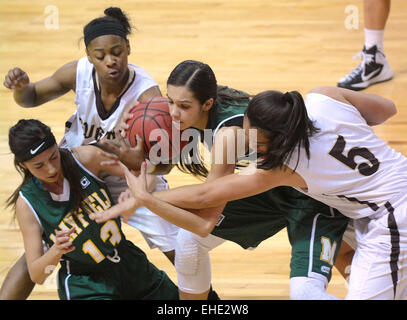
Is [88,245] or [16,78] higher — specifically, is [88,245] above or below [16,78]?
below

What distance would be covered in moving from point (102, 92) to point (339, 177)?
1280mm

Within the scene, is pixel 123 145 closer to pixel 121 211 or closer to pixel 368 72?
pixel 121 211

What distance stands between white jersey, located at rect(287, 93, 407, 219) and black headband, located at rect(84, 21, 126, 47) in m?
0.99

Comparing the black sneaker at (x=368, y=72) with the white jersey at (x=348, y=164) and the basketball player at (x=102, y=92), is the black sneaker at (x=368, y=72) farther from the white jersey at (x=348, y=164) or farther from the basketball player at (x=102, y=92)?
the white jersey at (x=348, y=164)

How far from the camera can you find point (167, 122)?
2.85 meters

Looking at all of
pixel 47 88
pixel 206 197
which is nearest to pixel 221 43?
pixel 47 88

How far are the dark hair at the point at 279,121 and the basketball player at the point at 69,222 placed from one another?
684 mm

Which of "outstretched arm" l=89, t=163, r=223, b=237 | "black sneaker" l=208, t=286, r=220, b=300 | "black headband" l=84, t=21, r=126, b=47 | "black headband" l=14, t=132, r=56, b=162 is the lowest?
"black sneaker" l=208, t=286, r=220, b=300

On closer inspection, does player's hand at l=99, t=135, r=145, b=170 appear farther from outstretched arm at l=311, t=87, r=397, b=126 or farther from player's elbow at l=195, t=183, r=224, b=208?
outstretched arm at l=311, t=87, r=397, b=126

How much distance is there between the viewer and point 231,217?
3.03 meters

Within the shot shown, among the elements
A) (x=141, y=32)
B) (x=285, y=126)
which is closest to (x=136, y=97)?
(x=285, y=126)

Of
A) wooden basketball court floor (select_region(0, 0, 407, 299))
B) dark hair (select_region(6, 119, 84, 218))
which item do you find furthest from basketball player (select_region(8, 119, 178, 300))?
wooden basketball court floor (select_region(0, 0, 407, 299))

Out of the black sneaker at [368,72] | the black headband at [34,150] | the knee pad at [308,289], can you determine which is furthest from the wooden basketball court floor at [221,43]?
the knee pad at [308,289]

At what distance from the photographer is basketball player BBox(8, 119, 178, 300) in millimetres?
2754
